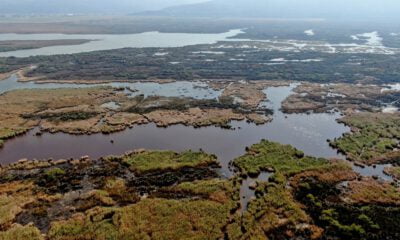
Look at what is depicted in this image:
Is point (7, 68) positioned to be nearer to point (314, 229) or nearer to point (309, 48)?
point (314, 229)

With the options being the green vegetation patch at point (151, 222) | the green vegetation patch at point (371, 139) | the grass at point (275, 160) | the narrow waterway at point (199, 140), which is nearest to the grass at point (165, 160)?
the narrow waterway at point (199, 140)

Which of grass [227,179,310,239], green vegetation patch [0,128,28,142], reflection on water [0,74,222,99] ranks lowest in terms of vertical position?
grass [227,179,310,239]

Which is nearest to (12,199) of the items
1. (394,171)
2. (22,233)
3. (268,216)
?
(22,233)

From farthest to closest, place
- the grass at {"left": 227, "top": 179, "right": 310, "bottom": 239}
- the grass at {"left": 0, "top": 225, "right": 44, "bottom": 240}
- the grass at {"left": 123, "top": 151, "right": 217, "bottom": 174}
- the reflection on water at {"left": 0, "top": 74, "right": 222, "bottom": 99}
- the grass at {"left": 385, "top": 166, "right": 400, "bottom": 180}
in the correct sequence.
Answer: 1. the reflection on water at {"left": 0, "top": 74, "right": 222, "bottom": 99}
2. the grass at {"left": 123, "top": 151, "right": 217, "bottom": 174}
3. the grass at {"left": 385, "top": 166, "right": 400, "bottom": 180}
4. the grass at {"left": 227, "top": 179, "right": 310, "bottom": 239}
5. the grass at {"left": 0, "top": 225, "right": 44, "bottom": 240}

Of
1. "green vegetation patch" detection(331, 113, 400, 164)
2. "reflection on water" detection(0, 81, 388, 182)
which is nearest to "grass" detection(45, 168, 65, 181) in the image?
"reflection on water" detection(0, 81, 388, 182)

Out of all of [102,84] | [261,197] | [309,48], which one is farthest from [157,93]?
[309,48]

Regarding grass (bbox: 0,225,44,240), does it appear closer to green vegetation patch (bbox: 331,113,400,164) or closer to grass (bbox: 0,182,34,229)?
grass (bbox: 0,182,34,229)

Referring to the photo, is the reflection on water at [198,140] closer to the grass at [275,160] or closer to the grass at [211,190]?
the grass at [275,160]
